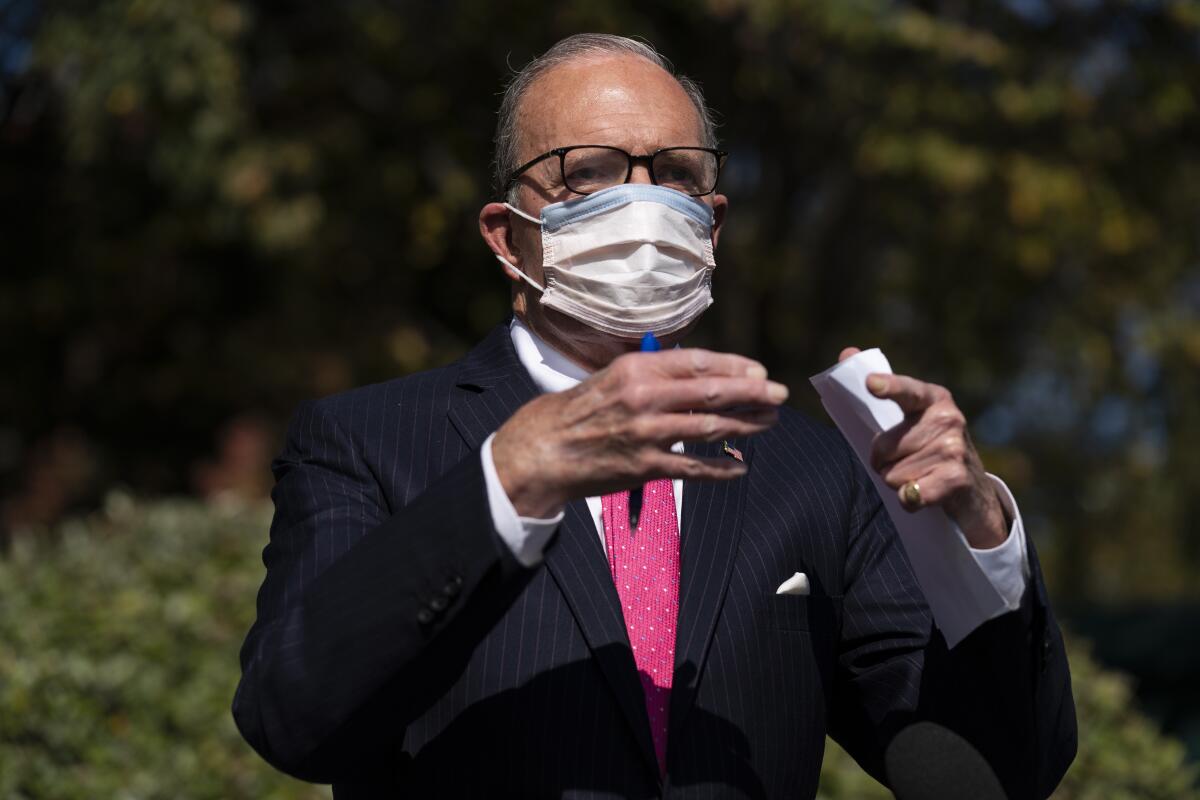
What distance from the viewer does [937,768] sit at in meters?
2.13

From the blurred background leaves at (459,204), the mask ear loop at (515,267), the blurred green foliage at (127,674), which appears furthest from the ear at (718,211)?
the blurred background leaves at (459,204)

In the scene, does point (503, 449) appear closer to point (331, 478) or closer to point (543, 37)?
point (331, 478)

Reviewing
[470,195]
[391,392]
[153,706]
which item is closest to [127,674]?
[153,706]

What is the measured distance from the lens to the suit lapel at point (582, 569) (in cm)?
212

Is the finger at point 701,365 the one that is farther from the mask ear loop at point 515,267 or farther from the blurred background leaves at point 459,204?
the blurred background leaves at point 459,204

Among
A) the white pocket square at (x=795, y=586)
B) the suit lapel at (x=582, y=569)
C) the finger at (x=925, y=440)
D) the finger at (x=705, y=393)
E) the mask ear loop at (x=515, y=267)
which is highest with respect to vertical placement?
the finger at (x=705, y=393)

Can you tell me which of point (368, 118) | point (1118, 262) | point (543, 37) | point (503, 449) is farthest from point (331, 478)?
point (1118, 262)

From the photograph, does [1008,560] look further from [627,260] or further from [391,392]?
[391,392]

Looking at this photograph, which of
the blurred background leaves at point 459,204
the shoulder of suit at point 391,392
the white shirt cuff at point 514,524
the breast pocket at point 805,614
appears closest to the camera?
the white shirt cuff at point 514,524

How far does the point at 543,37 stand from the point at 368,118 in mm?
1451

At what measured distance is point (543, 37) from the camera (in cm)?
920

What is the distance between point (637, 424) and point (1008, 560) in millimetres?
620

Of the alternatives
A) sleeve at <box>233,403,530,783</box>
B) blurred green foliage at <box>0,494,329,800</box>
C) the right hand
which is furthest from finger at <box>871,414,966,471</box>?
blurred green foliage at <box>0,494,329,800</box>

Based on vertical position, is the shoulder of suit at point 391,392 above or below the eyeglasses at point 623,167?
below
